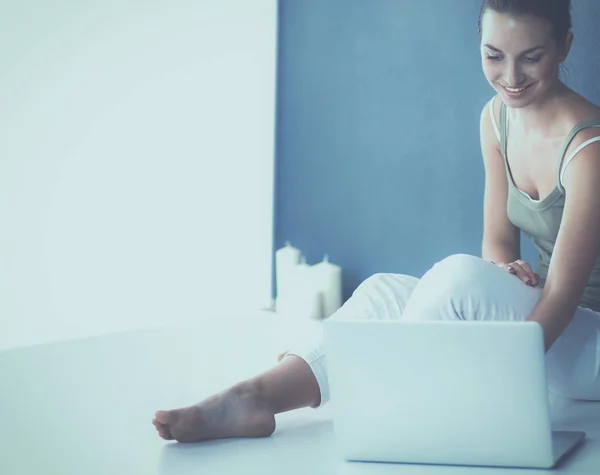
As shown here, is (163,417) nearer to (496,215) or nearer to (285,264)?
(496,215)

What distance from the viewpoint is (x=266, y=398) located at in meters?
2.03

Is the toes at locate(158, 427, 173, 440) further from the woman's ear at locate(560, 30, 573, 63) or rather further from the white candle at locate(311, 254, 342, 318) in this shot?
the white candle at locate(311, 254, 342, 318)

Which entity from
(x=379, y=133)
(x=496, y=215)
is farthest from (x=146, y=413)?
(x=379, y=133)

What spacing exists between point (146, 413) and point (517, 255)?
111 centimetres

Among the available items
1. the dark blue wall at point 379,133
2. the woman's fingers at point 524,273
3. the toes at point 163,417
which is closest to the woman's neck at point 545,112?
the woman's fingers at point 524,273

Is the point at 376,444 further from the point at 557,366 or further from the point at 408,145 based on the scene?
the point at 408,145

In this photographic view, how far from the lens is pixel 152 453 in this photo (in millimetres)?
1955

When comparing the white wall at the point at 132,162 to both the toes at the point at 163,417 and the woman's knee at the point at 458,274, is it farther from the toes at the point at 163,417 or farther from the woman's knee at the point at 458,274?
the woman's knee at the point at 458,274

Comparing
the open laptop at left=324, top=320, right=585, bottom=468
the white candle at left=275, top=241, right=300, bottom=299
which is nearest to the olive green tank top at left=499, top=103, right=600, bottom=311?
the open laptop at left=324, top=320, right=585, bottom=468

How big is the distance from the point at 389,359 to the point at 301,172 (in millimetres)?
2081

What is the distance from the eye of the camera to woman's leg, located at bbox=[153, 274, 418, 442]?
1.96 metres

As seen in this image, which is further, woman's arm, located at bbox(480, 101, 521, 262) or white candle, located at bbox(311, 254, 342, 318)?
white candle, located at bbox(311, 254, 342, 318)

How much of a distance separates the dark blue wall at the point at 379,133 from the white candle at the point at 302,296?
15 cm

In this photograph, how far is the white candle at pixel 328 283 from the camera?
3.53m
